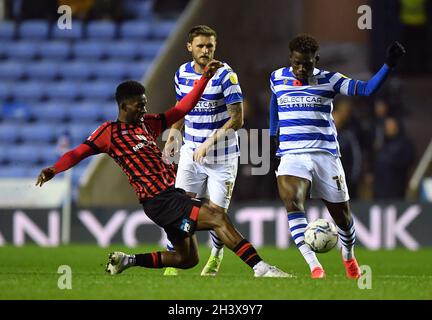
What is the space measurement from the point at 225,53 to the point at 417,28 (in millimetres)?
3052

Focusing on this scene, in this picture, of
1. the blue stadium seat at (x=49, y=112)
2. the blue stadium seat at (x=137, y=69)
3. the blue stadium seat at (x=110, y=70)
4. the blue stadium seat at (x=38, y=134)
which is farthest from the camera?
the blue stadium seat at (x=110, y=70)

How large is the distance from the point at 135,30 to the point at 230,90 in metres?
10.4

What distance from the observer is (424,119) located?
18.2 m

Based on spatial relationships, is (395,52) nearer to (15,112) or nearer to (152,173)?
(152,173)

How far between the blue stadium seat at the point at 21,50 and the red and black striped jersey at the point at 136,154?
39.1 feet

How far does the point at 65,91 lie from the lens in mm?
19281

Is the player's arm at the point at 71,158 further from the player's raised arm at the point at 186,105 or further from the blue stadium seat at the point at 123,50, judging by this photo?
the blue stadium seat at the point at 123,50

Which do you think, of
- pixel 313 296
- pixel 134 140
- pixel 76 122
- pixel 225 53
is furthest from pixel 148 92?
pixel 313 296

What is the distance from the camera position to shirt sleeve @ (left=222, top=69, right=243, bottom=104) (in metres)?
9.57

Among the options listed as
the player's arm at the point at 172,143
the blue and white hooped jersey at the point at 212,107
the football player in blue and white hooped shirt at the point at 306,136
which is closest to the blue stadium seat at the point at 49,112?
the player's arm at the point at 172,143

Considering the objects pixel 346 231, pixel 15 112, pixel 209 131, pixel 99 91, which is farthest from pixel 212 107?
pixel 15 112

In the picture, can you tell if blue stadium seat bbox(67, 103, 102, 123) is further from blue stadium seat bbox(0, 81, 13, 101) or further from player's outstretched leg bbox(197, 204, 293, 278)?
player's outstretched leg bbox(197, 204, 293, 278)

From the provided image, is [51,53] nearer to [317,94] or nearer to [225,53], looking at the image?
[225,53]

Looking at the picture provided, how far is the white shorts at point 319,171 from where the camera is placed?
914 cm
